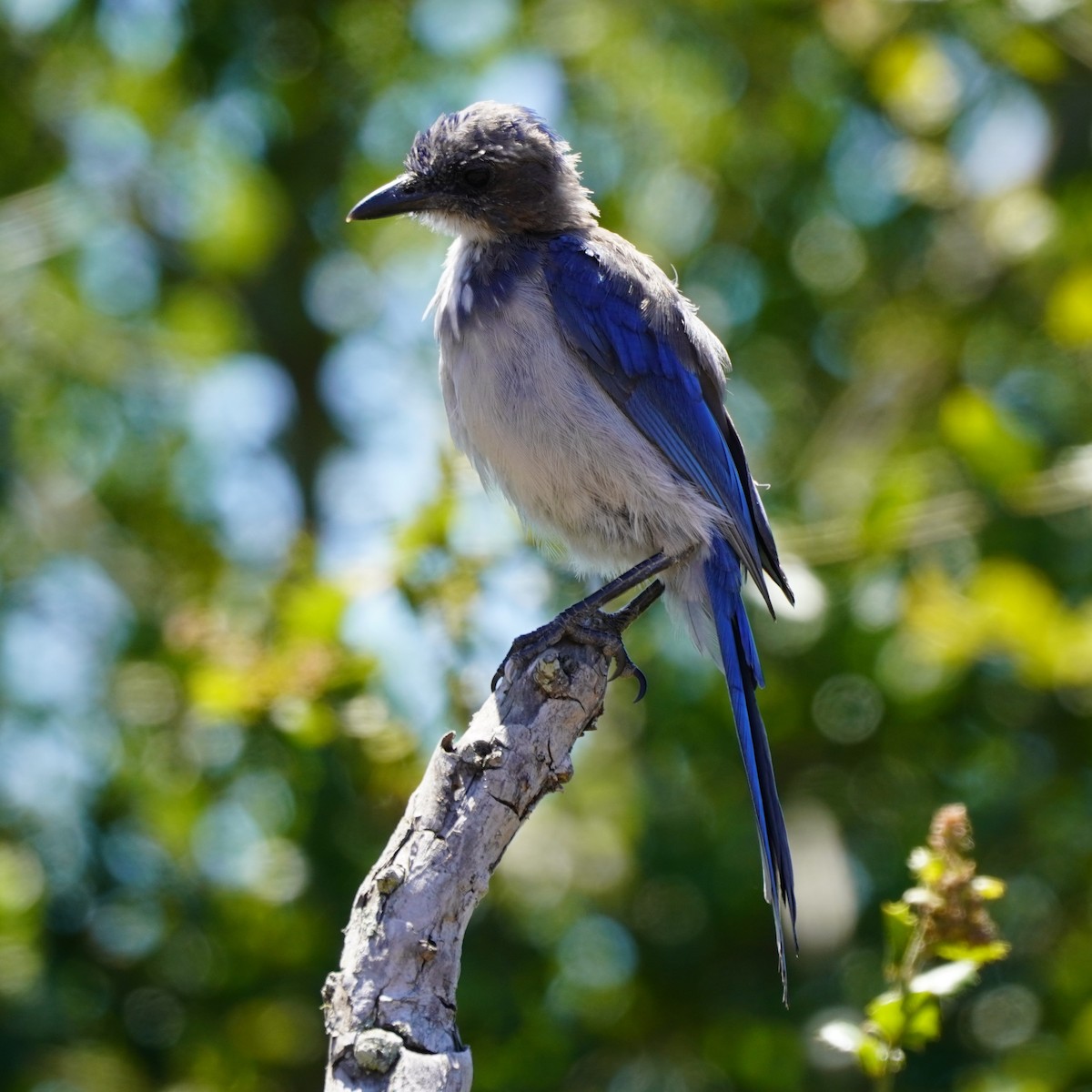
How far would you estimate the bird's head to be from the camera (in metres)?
4.88

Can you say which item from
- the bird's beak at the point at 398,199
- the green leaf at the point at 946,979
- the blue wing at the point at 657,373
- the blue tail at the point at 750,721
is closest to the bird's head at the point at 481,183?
the bird's beak at the point at 398,199

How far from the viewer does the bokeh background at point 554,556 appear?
5.75 metres

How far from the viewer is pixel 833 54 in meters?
7.64

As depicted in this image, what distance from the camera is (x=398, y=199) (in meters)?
4.86

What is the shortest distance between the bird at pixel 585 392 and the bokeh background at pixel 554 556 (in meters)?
0.70

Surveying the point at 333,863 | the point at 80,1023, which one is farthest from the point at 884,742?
the point at 80,1023

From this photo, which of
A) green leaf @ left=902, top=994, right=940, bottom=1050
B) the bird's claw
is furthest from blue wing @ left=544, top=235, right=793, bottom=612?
green leaf @ left=902, top=994, right=940, bottom=1050

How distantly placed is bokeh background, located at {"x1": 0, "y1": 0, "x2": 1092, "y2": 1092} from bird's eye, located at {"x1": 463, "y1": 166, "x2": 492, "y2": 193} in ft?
3.08

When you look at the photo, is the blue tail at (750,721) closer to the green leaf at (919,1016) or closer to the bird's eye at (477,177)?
the green leaf at (919,1016)

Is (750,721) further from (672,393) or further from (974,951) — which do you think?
(974,951)

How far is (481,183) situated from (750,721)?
1.88 meters

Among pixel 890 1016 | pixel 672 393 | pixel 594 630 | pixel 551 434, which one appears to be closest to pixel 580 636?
pixel 594 630

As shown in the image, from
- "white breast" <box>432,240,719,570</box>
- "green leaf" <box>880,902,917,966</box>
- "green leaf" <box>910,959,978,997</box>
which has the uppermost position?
"white breast" <box>432,240,719,570</box>

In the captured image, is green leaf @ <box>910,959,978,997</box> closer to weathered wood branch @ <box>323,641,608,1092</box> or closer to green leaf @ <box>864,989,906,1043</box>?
green leaf @ <box>864,989,906,1043</box>
